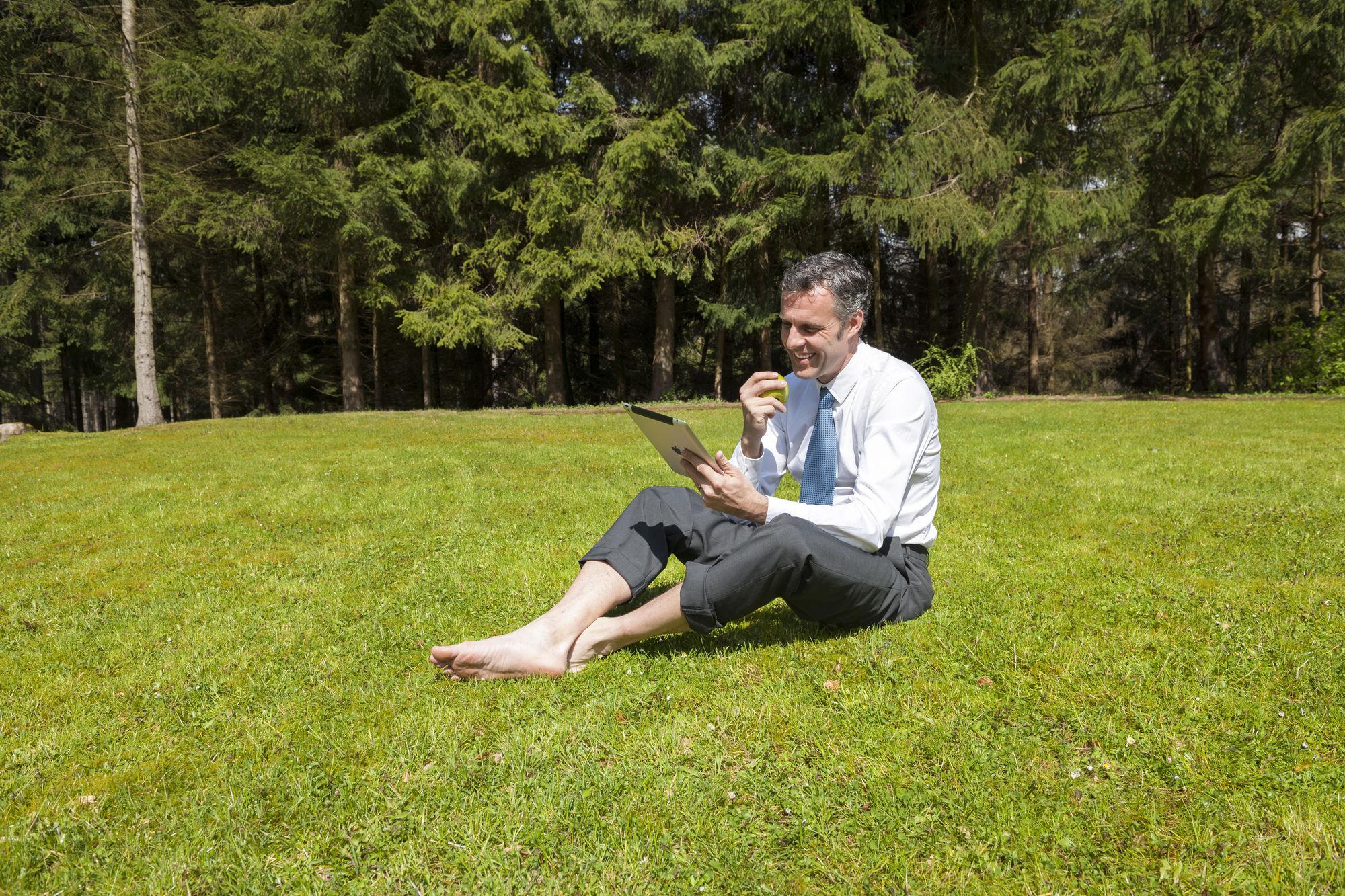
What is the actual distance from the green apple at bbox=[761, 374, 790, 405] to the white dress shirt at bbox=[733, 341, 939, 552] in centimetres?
5

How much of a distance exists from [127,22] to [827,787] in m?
23.4

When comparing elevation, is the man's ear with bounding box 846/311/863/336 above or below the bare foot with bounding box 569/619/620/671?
above

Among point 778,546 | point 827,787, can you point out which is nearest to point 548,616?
point 778,546

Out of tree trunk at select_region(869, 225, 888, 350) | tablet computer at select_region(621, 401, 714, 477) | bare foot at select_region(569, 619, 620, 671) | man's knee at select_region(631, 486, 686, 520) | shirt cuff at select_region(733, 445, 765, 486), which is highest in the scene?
tree trunk at select_region(869, 225, 888, 350)

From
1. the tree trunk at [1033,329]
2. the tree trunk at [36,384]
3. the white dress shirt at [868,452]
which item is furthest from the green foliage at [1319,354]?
the tree trunk at [36,384]

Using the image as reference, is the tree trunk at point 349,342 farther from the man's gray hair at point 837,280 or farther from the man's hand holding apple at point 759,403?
the man's gray hair at point 837,280

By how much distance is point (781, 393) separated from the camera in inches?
143

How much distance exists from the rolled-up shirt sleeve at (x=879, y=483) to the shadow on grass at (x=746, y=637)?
69cm

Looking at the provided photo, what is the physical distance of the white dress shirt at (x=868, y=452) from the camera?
3055 mm

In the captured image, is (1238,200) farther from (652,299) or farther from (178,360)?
(178,360)

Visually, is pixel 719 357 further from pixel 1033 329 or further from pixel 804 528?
pixel 804 528

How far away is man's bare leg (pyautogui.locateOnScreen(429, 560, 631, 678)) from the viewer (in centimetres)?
→ 307

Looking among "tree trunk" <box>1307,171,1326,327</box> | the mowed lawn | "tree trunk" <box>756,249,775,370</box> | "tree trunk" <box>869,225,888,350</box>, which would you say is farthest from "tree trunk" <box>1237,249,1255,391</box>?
the mowed lawn

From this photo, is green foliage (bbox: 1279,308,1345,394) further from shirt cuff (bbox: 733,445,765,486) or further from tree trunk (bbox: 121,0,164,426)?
tree trunk (bbox: 121,0,164,426)
